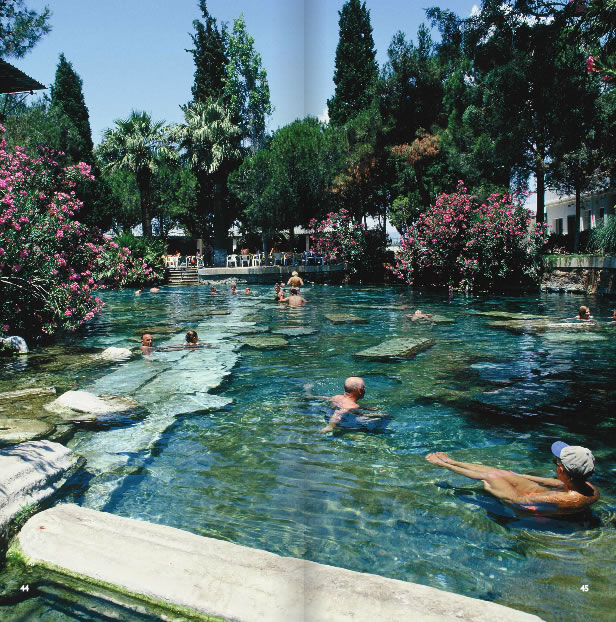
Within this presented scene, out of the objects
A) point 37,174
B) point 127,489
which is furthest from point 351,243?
point 127,489

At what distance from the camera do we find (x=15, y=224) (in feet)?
34.1

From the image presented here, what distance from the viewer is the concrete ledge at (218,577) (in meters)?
2.72

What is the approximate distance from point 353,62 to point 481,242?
22.8m

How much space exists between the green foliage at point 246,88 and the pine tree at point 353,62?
587 centimetres

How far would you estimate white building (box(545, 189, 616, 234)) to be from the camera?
30.8 m

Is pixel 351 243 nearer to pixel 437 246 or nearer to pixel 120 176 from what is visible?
pixel 437 246

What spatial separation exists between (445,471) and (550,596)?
189 centimetres

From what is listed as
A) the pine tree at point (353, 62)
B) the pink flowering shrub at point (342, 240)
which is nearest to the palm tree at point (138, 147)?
the pink flowering shrub at point (342, 240)

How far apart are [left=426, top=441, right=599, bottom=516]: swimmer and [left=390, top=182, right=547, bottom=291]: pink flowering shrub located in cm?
2007

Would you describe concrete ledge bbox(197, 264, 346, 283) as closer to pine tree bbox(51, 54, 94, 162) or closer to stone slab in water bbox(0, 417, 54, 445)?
pine tree bbox(51, 54, 94, 162)

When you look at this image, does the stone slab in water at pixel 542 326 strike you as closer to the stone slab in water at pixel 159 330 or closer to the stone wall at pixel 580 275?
the stone wall at pixel 580 275

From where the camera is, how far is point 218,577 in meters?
3.02

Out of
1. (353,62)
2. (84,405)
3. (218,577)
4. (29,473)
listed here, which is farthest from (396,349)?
(353,62)

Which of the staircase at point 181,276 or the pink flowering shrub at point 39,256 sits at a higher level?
the pink flowering shrub at point 39,256
